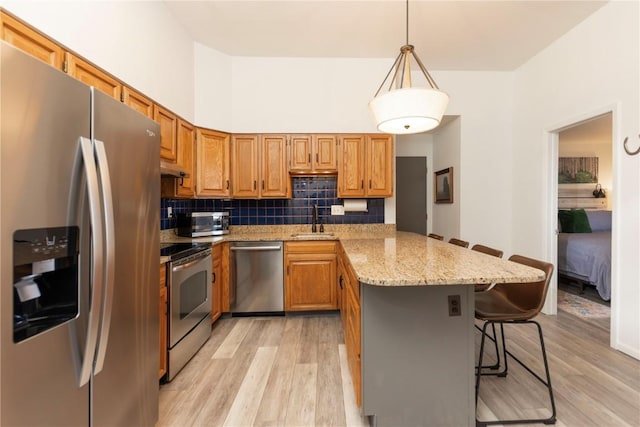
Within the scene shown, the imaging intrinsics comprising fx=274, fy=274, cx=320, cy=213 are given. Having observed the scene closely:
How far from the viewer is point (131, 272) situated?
46.4 inches

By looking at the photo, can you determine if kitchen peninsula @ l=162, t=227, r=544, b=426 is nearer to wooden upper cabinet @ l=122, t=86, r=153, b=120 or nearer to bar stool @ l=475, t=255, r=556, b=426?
bar stool @ l=475, t=255, r=556, b=426

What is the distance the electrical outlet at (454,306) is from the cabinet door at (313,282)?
1711 mm

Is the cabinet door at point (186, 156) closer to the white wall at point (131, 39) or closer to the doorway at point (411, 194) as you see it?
the white wall at point (131, 39)

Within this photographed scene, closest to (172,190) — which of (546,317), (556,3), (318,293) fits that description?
(318,293)

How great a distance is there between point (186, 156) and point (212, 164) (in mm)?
A: 323

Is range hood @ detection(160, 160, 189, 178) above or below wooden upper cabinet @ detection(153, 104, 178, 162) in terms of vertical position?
below

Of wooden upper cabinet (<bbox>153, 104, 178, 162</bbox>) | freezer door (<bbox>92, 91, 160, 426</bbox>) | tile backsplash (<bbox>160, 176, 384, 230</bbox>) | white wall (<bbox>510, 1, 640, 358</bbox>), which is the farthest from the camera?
tile backsplash (<bbox>160, 176, 384, 230</bbox>)

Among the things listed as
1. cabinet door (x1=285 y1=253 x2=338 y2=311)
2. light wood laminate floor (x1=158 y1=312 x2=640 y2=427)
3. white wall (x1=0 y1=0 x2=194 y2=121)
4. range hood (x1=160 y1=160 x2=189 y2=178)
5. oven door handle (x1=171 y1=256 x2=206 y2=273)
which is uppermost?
white wall (x1=0 y1=0 x2=194 y2=121)

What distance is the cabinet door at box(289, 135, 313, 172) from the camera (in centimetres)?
332

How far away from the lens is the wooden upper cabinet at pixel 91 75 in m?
1.54

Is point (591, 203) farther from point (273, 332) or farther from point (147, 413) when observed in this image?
point (147, 413)

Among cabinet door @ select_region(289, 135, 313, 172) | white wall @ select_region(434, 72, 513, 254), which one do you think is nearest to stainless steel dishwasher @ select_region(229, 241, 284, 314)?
cabinet door @ select_region(289, 135, 313, 172)

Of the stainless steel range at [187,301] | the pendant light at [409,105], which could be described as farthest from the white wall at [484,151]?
the stainless steel range at [187,301]

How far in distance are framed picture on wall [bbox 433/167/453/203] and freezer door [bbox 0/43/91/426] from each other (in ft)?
13.5
